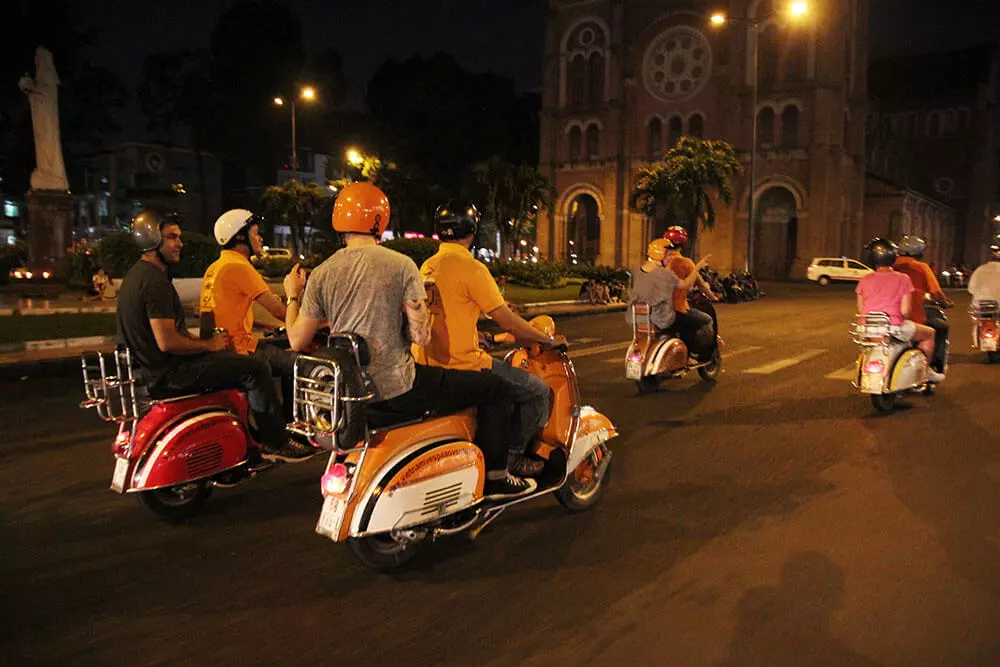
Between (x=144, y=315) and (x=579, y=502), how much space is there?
2.85 metres

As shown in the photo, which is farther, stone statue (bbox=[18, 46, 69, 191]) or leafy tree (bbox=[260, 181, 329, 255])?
leafy tree (bbox=[260, 181, 329, 255])

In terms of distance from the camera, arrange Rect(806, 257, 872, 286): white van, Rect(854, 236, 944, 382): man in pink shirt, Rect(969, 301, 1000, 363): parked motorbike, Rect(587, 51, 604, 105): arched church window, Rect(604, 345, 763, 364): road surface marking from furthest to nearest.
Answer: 1. Rect(587, 51, 604, 105): arched church window
2. Rect(806, 257, 872, 286): white van
3. Rect(604, 345, 763, 364): road surface marking
4. Rect(969, 301, 1000, 363): parked motorbike
5. Rect(854, 236, 944, 382): man in pink shirt

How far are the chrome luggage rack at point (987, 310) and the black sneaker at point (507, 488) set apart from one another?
32.1 feet

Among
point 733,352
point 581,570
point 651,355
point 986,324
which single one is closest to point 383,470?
point 581,570

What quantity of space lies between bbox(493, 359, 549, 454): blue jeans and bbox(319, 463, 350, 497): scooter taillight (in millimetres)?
1015

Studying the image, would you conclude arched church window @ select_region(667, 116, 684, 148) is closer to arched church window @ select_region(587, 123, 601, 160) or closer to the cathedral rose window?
the cathedral rose window

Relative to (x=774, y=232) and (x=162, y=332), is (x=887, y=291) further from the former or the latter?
(x=774, y=232)

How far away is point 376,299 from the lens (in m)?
3.94

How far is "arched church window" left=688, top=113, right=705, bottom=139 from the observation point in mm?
50531

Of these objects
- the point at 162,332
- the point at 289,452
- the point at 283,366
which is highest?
the point at 162,332

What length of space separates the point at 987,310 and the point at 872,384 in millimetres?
5015

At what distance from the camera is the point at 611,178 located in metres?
52.6

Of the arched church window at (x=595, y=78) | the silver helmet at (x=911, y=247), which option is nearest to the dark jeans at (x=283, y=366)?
the silver helmet at (x=911, y=247)

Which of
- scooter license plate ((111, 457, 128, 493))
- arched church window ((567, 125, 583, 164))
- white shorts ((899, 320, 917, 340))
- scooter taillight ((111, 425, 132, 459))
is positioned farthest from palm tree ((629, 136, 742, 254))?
scooter license plate ((111, 457, 128, 493))
